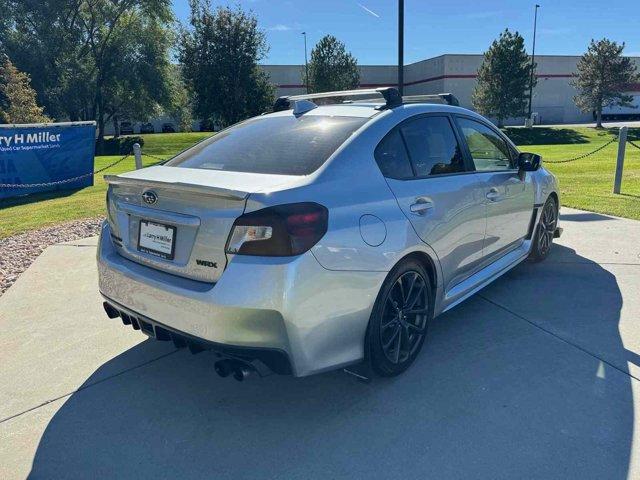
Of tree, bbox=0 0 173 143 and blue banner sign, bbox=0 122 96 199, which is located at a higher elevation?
tree, bbox=0 0 173 143

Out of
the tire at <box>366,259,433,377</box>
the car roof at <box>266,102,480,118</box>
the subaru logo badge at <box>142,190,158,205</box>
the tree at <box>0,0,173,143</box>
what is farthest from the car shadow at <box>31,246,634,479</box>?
the tree at <box>0,0,173,143</box>

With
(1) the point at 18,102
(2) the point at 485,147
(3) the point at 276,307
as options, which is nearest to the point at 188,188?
(3) the point at 276,307

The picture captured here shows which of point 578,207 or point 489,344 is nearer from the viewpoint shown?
point 489,344

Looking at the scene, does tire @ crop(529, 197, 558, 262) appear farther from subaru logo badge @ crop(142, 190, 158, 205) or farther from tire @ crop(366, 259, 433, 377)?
subaru logo badge @ crop(142, 190, 158, 205)

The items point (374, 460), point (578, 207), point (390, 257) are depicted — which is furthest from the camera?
point (578, 207)

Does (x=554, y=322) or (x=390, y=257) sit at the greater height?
(x=390, y=257)

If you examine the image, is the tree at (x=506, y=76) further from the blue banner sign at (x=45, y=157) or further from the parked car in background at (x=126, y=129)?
the parked car in background at (x=126, y=129)

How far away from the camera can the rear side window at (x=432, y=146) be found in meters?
3.29

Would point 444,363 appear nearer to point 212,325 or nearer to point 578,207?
point 212,325

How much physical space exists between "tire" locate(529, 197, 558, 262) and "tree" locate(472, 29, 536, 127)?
128ft

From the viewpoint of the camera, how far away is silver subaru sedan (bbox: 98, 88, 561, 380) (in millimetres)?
2393

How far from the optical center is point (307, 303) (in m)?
2.41

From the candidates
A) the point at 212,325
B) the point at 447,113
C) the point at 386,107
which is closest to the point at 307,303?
the point at 212,325

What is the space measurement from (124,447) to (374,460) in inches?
49.5
